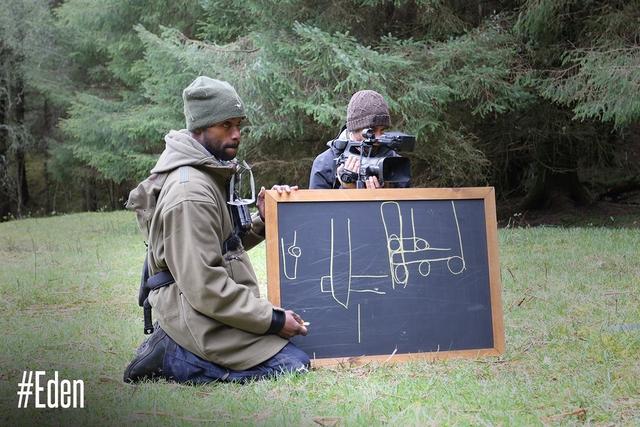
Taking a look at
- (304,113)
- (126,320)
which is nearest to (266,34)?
(304,113)

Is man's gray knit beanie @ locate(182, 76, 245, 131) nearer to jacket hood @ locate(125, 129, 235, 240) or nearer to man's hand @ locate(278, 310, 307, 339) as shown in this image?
jacket hood @ locate(125, 129, 235, 240)

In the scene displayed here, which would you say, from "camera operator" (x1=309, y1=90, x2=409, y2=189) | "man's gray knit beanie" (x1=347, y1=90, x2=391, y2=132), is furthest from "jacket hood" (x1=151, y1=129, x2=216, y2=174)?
"man's gray knit beanie" (x1=347, y1=90, x2=391, y2=132)

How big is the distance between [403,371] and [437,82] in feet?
24.1

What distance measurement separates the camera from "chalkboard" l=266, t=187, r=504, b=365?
4.05m

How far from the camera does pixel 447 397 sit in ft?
11.3

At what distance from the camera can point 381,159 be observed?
14.1 feet

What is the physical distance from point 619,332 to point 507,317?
0.91 metres

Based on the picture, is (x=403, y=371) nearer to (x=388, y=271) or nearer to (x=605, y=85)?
(x=388, y=271)

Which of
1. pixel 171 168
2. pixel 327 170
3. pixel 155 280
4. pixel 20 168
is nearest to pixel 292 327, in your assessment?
pixel 155 280

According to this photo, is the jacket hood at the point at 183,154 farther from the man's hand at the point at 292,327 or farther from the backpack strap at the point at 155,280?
the man's hand at the point at 292,327

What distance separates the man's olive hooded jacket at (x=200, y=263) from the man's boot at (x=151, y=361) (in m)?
0.08

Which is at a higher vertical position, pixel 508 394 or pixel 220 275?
pixel 220 275

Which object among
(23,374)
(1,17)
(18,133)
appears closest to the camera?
(23,374)

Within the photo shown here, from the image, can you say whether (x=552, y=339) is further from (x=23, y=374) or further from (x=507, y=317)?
(x=23, y=374)
